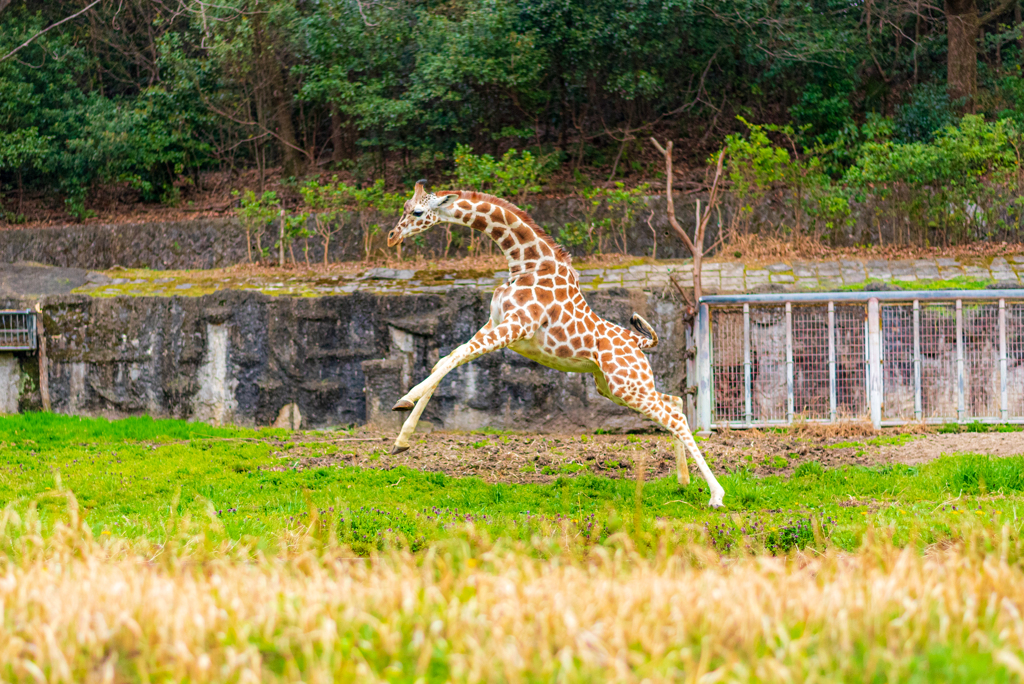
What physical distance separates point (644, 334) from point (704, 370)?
118 inches

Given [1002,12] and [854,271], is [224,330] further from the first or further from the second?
[1002,12]

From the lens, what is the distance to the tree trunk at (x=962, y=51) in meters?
17.6

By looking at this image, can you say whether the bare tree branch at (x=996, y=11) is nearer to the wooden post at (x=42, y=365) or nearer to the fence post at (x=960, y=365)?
the fence post at (x=960, y=365)

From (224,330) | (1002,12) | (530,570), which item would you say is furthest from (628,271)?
(1002,12)

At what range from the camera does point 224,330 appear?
12.7m

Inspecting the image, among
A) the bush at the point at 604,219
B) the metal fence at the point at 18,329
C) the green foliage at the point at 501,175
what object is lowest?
the metal fence at the point at 18,329

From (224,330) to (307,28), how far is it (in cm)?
788

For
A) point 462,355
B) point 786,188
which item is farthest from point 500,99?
point 462,355

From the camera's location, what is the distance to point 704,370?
11523 millimetres

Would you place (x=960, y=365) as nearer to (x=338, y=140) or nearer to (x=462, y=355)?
(x=462, y=355)

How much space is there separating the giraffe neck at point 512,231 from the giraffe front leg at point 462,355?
2.17 ft

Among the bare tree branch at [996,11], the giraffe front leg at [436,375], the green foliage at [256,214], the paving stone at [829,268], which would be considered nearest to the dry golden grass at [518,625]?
the giraffe front leg at [436,375]

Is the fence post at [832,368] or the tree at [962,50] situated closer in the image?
the fence post at [832,368]

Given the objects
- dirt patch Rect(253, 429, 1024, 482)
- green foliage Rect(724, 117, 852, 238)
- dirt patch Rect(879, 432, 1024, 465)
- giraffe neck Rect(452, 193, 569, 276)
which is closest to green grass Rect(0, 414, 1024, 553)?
dirt patch Rect(253, 429, 1024, 482)
